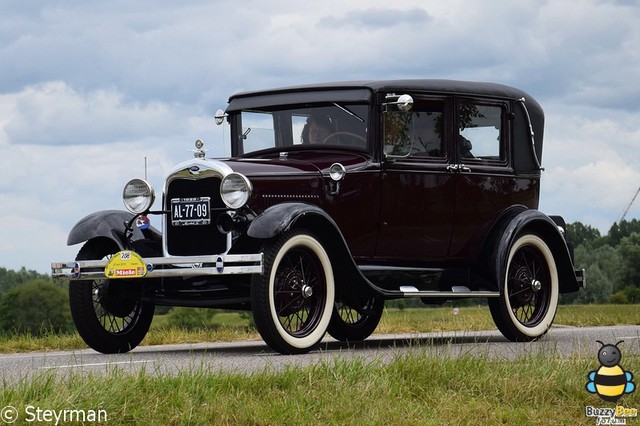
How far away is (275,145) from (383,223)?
1.56 meters

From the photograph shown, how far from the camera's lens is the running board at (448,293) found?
10.7 meters

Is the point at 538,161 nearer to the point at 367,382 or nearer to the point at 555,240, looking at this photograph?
the point at 555,240

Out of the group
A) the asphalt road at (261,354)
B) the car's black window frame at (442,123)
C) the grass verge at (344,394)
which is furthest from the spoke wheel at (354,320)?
the grass verge at (344,394)

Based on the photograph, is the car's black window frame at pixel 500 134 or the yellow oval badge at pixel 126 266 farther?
the car's black window frame at pixel 500 134

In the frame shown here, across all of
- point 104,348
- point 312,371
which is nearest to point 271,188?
point 104,348

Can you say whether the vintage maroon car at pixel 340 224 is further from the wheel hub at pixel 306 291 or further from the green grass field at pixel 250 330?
the green grass field at pixel 250 330

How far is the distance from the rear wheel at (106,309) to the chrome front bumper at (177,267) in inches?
9.1

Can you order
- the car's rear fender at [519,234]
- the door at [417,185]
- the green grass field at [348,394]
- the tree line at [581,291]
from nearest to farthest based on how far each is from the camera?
the green grass field at [348,394], the door at [417,185], the car's rear fender at [519,234], the tree line at [581,291]

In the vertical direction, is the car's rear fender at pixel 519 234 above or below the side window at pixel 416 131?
below

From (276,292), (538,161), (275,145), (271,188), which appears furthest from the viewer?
(538,161)

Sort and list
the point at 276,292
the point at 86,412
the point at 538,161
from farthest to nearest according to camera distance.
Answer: the point at 538,161
the point at 276,292
the point at 86,412

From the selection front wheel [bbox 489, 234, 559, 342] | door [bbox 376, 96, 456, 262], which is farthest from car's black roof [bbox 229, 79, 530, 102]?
front wheel [bbox 489, 234, 559, 342]

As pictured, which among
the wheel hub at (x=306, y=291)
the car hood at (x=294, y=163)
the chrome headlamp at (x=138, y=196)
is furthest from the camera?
the chrome headlamp at (x=138, y=196)

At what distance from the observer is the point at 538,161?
41.4ft
